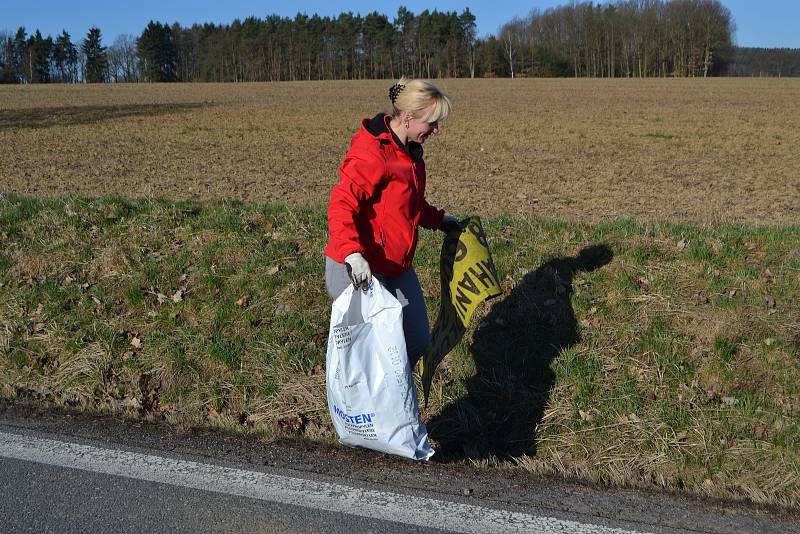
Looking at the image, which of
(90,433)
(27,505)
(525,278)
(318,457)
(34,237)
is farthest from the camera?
(34,237)

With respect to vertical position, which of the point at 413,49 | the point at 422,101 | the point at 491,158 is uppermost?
the point at 413,49

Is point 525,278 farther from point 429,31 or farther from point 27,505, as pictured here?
point 429,31

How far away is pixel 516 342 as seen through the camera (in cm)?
502

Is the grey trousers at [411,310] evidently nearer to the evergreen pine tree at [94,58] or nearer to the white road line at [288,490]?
the white road line at [288,490]

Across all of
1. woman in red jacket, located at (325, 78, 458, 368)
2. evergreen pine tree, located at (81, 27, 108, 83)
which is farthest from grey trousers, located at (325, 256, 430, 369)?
evergreen pine tree, located at (81, 27, 108, 83)

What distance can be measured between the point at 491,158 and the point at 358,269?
1575 centimetres

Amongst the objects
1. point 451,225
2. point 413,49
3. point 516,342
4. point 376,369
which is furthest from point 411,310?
point 413,49

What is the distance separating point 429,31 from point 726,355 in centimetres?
11157

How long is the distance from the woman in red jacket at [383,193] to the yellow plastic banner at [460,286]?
0.51 meters

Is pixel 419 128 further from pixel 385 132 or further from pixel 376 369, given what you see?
pixel 376 369

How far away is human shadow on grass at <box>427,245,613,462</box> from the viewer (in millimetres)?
4430

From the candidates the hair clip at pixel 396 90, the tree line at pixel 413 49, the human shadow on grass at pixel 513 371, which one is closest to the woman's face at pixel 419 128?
the hair clip at pixel 396 90

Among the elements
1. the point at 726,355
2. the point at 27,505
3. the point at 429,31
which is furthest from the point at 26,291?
the point at 429,31

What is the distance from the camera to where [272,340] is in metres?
5.04
